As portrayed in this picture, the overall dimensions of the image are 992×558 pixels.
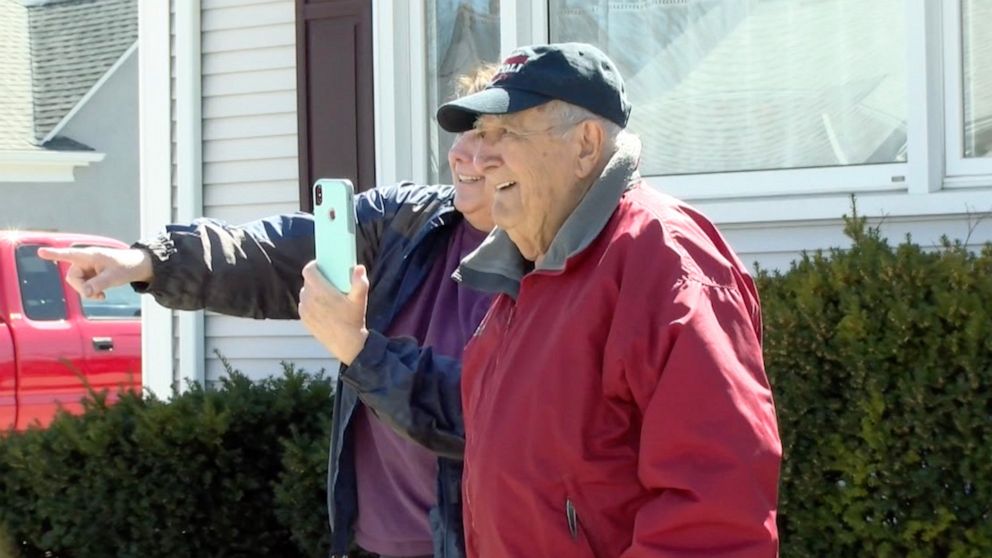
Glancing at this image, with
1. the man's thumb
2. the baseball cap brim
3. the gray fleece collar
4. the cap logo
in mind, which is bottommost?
the man's thumb

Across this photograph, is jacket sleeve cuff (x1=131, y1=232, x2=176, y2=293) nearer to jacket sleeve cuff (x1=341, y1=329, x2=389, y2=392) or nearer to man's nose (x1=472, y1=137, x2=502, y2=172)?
jacket sleeve cuff (x1=341, y1=329, x2=389, y2=392)

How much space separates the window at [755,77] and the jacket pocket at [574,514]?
368 centimetres

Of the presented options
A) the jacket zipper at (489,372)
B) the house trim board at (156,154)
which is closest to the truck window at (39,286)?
the house trim board at (156,154)

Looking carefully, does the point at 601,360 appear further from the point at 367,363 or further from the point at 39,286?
the point at 39,286

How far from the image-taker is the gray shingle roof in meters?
24.1

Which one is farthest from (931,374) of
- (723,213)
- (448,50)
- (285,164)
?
(285,164)

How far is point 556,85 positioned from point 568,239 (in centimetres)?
25

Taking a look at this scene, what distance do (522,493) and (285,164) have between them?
4.82 metres

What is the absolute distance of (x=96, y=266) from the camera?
3.05 metres

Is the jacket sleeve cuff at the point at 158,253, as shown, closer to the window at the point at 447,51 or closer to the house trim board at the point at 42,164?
the window at the point at 447,51

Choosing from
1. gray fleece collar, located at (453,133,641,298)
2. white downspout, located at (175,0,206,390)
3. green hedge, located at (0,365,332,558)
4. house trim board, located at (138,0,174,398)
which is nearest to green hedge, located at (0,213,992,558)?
gray fleece collar, located at (453,133,641,298)

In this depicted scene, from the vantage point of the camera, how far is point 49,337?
10.0 m

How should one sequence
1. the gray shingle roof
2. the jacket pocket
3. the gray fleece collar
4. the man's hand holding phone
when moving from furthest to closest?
the gray shingle roof, the man's hand holding phone, the gray fleece collar, the jacket pocket

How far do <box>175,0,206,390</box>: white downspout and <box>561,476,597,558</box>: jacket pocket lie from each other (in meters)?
5.03
